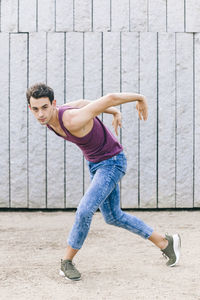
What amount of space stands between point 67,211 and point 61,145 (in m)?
0.80

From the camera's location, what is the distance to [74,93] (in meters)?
6.11

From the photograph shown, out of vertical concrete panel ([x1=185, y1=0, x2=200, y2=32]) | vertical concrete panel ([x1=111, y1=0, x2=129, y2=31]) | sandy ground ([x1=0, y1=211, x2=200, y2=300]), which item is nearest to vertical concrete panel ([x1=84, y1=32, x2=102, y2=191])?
vertical concrete panel ([x1=111, y1=0, x2=129, y2=31])

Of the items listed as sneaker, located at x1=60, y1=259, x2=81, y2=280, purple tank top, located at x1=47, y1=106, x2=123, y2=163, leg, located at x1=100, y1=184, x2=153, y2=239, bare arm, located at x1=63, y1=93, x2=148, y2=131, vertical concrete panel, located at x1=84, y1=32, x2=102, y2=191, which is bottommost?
sneaker, located at x1=60, y1=259, x2=81, y2=280

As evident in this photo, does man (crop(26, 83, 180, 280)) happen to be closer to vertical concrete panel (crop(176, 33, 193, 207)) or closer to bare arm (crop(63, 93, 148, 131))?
bare arm (crop(63, 93, 148, 131))

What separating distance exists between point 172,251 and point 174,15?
125 inches

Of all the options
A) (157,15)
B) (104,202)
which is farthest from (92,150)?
(157,15)

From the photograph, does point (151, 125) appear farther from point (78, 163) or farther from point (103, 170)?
point (103, 170)

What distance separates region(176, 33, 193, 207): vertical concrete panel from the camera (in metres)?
6.11

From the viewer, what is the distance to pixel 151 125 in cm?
613

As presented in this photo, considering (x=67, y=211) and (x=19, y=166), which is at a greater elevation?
(x=19, y=166)

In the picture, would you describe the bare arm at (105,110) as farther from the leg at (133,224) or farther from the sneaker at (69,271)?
the sneaker at (69,271)

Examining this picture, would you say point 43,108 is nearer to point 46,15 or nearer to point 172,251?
point 172,251

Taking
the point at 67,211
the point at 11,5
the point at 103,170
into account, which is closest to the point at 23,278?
the point at 103,170

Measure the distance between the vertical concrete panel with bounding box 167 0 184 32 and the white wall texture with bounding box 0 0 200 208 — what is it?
1cm
